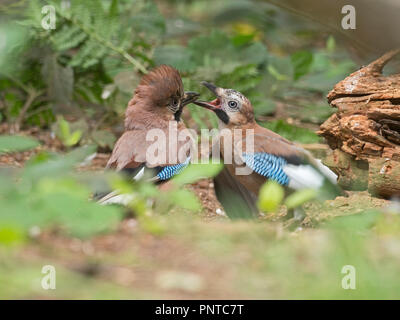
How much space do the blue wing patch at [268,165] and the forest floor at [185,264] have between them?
1443mm

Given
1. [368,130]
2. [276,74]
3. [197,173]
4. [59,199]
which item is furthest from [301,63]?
[59,199]

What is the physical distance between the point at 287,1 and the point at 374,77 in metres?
1.32

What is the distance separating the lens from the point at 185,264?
3449 millimetres

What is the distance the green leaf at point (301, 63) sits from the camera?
8.12 m

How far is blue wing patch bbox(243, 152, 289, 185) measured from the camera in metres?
5.36

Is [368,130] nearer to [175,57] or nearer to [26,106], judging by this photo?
[175,57]

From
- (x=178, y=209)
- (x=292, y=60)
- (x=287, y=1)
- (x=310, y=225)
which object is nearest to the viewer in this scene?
(x=310, y=225)

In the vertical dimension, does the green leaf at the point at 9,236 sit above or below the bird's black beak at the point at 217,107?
below

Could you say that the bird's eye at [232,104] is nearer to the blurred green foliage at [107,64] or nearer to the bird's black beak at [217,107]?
the bird's black beak at [217,107]

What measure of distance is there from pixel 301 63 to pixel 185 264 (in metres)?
5.11

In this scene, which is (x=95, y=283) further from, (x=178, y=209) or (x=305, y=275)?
(x=178, y=209)

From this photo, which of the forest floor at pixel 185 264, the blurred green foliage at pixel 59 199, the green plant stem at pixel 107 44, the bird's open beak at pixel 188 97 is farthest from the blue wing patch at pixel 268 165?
the green plant stem at pixel 107 44
